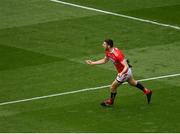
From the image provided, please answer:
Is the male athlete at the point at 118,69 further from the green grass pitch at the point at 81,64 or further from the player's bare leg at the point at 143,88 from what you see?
the green grass pitch at the point at 81,64

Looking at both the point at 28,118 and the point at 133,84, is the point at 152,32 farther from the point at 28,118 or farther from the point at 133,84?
the point at 28,118

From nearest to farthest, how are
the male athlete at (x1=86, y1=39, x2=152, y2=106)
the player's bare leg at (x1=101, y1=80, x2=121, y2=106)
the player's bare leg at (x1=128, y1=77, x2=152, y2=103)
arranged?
the male athlete at (x1=86, y1=39, x2=152, y2=106)
the player's bare leg at (x1=101, y1=80, x2=121, y2=106)
the player's bare leg at (x1=128, y1=77, x2=152, y2=103)

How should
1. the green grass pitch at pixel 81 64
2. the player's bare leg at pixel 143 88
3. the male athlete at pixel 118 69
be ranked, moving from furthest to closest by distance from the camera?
the player's bare leg at pixel 143 88
the male athlete at pixel 118 69
the green grass pitch at pixel 81 64

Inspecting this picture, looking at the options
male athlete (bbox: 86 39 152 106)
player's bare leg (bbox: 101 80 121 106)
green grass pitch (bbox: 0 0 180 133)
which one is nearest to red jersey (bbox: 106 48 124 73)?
male athlete (bbox: 86 39 152 106)

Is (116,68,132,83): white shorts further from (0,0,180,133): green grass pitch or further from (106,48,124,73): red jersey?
(0,0,180,133): green grass pitch

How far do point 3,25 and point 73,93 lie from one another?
10.1m

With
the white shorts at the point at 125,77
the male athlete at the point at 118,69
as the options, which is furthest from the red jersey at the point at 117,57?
the white shorts at the point at 125,77

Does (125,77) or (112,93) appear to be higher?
(125,77)

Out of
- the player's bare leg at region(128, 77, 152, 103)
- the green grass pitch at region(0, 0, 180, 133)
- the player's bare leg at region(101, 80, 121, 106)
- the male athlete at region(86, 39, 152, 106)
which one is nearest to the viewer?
the green grass pitch at region(0, 0, 180, 133)

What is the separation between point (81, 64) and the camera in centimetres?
3033

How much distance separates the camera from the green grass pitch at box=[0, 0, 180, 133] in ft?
79.6

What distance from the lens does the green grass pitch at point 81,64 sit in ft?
79.6

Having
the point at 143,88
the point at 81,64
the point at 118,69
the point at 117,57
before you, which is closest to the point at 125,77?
Result: the point at 118,69

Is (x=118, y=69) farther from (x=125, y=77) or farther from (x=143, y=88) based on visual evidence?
(x=143, y=88)
